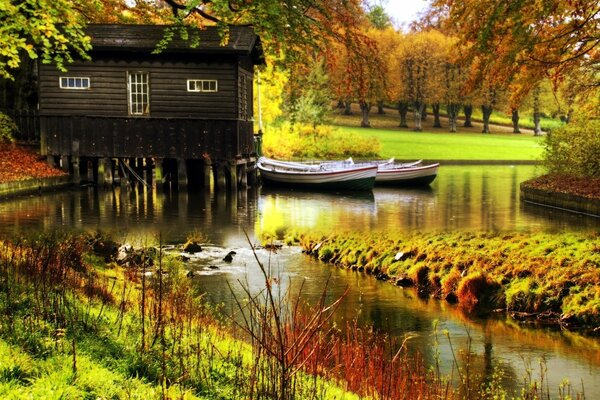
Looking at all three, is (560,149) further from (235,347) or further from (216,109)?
(235,347)

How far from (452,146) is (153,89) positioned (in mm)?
37563

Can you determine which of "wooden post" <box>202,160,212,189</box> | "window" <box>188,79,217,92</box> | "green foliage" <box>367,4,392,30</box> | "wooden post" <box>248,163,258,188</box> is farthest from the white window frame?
"green foliage" <box>367,4,392,30</box>

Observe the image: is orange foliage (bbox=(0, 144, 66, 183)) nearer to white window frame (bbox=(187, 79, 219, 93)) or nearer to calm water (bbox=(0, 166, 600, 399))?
calm water (bbox=(0, 166, 600, 399))

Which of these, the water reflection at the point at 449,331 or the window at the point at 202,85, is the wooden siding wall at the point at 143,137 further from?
the water reflection at the point at 449,331

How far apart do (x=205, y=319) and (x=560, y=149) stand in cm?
2383

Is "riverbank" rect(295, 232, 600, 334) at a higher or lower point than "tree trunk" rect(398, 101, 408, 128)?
lower

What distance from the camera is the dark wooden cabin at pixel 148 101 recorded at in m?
31.5

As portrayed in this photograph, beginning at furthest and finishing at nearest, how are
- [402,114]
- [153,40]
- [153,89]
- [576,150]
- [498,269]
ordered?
1. [402,114]
2. [153,89]
3. [153,40]
4. [576,150]
5. [498,269]

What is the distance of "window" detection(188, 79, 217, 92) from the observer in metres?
31.8

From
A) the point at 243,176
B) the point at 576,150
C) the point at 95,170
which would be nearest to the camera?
the point at 576,150

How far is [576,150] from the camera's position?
89.6 ft

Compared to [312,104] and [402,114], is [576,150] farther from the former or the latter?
[402,114]

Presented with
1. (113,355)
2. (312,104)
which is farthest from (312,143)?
(113,355)

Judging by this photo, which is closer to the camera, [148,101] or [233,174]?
[148,101]
